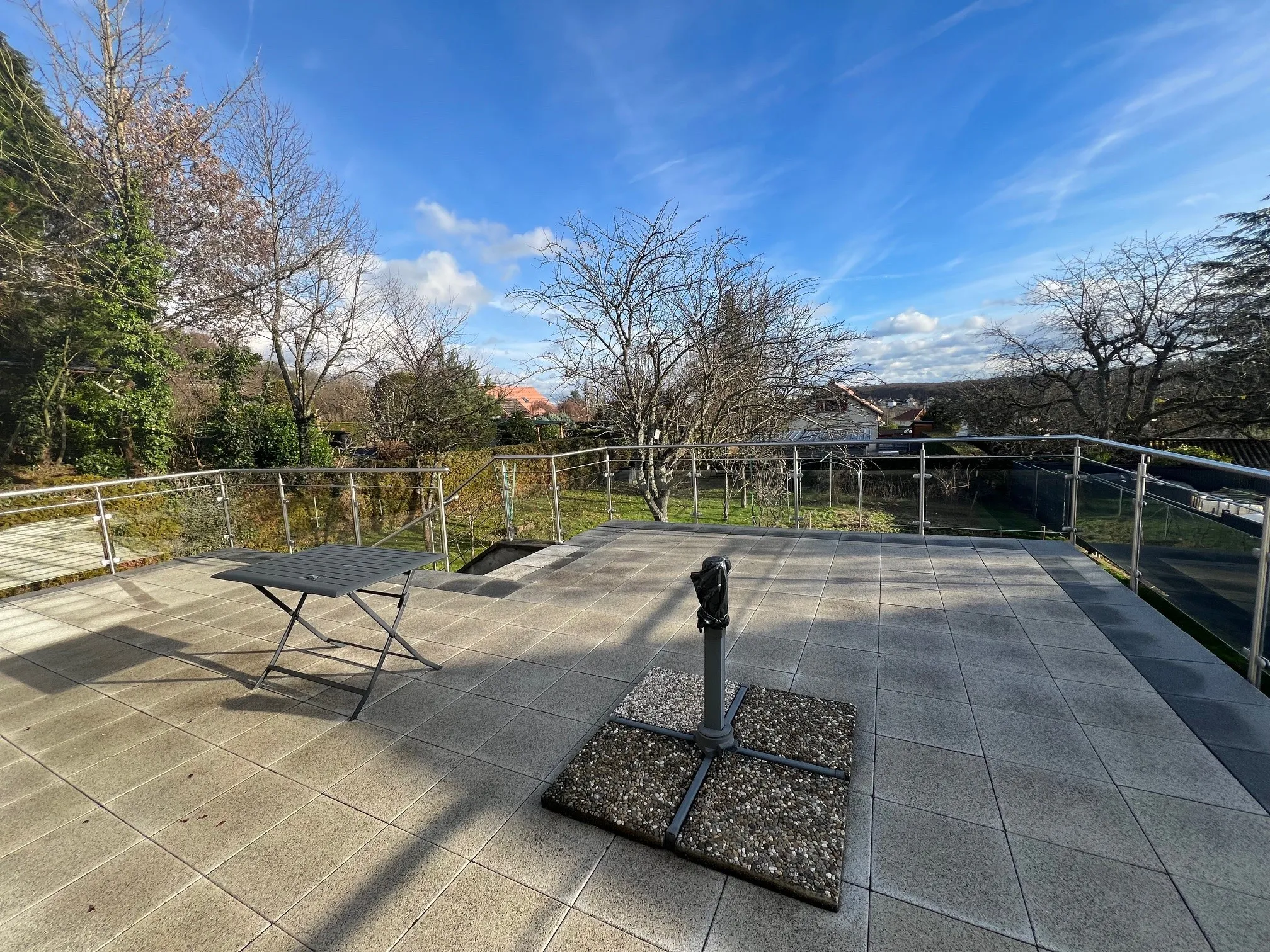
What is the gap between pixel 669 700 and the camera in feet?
7.04

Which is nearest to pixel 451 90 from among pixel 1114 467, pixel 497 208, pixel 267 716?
pixel 497 208

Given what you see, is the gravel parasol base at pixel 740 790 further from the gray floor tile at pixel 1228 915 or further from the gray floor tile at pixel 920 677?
the gray floor tile at pixel 1228 915

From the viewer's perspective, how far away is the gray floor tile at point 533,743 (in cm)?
182

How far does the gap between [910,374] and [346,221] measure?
478 inches

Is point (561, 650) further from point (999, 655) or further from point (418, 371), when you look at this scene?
point (418, 371)

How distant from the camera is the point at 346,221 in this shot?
11.4 m

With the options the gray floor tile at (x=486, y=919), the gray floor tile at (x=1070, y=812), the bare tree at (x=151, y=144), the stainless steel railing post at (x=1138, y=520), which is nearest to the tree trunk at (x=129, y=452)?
the bare tree at (x=151, y=144)

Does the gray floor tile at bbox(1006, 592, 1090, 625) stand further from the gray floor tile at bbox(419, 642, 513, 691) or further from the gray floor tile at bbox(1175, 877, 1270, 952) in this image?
the gray floor tile at bbox(419, 642, 513, 691)

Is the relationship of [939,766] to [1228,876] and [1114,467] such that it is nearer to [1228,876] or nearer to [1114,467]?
[1228,876]

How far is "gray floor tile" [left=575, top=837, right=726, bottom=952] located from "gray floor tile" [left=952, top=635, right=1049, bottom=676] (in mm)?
1783

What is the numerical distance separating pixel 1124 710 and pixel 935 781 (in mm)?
1007

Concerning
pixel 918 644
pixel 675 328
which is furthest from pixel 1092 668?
pixel 675 328

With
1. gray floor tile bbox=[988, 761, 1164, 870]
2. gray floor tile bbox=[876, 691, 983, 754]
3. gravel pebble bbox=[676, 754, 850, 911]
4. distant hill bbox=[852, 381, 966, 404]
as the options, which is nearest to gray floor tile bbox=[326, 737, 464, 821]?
gravel pebble bbox=[676, 754, 850, 911]

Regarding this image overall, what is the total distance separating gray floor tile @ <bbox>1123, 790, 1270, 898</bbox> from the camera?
1.29 m
